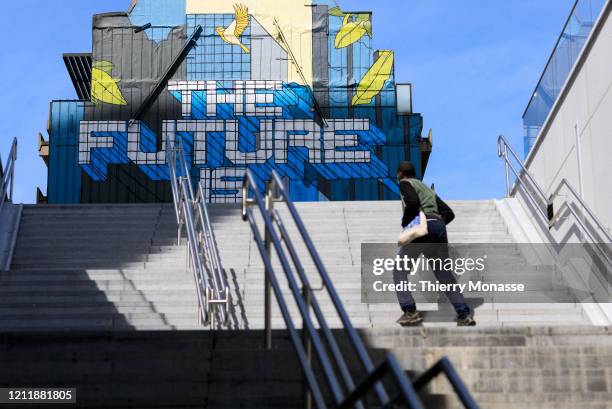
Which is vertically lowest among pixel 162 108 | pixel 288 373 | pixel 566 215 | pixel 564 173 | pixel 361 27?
pixel 288 373

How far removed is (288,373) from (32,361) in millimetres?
1560

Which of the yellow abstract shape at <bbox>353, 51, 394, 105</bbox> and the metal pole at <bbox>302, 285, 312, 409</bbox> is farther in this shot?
the yellow abstract shape at <bbox>353, 51, 394, 105</bbox>

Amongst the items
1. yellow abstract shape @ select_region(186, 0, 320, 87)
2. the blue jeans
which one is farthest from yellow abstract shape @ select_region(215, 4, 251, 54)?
the blue jeans

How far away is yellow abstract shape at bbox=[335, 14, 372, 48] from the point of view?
34.1m

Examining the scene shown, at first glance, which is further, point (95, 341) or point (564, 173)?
point (564, 173)

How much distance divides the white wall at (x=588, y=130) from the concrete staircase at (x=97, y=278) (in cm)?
424

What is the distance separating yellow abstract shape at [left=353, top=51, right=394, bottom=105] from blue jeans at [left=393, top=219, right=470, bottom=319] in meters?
24.6

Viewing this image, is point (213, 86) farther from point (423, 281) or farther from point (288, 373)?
point (288, 373)

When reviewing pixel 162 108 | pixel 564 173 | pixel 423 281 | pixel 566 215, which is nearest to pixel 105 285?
pixel 423 281

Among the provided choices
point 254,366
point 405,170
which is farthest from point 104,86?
point 254,366

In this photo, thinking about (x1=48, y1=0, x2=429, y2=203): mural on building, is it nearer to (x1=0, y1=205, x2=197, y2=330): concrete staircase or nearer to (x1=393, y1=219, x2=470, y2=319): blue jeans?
(x1=0, y1=205, x2=197, y2=330): concrete staircase

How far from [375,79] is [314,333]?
1142 inches

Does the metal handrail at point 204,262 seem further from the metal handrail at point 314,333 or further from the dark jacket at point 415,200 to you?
the metal handrail at point 314,333

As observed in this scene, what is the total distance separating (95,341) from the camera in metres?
6.54
